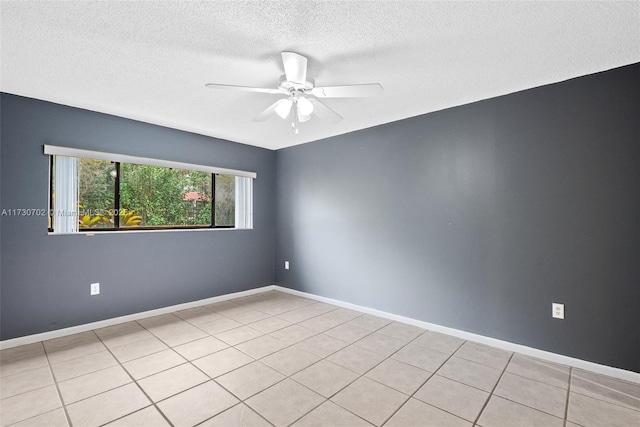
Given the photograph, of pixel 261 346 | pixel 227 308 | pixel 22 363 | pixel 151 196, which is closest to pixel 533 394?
pixel 261 346

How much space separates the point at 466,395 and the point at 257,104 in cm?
300

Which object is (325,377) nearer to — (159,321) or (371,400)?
(371,400)

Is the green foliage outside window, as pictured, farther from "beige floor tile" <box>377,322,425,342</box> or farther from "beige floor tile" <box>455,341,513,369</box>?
"beige floor tile" <box>455,341,513,369</box>

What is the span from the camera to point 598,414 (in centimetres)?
184

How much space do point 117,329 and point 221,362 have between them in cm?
151

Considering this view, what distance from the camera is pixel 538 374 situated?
7.56 feet

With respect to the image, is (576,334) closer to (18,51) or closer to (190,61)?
(190,61)

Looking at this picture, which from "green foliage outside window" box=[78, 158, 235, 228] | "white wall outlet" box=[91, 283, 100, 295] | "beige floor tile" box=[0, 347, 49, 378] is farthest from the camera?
"green foliage outside window" box=[78, 158, 235, 228]

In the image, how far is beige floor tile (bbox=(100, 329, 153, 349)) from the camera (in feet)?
9.29

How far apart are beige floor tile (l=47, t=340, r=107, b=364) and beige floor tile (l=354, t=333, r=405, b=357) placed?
240 cm

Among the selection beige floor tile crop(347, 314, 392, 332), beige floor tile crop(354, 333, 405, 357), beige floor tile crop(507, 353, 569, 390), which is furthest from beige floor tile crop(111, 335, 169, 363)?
beige floor tile crop(507, 353, 569, 390)

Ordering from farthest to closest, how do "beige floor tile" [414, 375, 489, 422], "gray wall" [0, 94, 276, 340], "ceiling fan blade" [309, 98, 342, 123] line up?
"gray wall" [0, 94, 276, 340]
"ceiling fan blade" [309, 98, 342, 123]
"beige floor tile" [414, 375, 489, 422]

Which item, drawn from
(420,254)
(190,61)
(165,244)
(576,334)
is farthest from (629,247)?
(165,244)

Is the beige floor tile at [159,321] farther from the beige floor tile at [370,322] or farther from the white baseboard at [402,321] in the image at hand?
the beige floor tile at [370,322]
